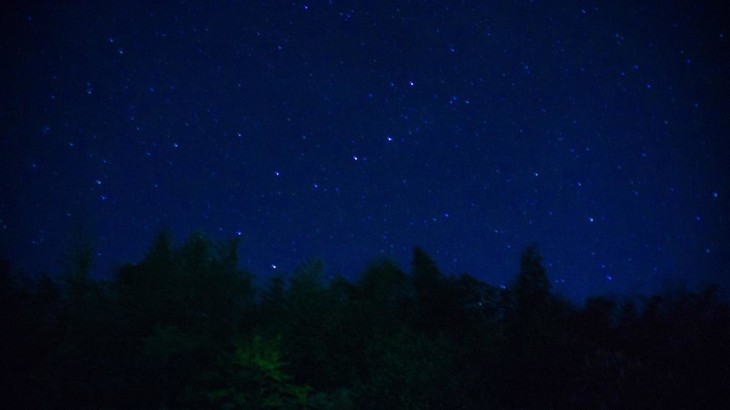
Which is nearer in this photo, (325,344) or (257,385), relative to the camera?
(257,385)

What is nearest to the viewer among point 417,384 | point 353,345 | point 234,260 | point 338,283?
point 417,384

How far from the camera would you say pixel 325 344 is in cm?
1389

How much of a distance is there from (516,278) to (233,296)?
8.92m

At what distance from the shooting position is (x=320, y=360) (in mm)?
13703

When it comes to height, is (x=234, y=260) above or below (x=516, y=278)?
above

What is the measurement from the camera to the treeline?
8.32 meters

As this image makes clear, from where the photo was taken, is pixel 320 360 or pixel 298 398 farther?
pixel 320 360

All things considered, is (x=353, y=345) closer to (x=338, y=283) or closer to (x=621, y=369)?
(x=338, y=283)

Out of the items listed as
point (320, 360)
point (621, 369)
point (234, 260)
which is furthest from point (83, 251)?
point (621, 369)

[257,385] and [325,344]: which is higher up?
[325,344]

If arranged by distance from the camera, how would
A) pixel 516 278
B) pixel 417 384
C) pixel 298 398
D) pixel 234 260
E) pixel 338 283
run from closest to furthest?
pixel 417 384 → pixel 298 398 → pixel 516 278 → pixel 234 260 → pixel 338 283

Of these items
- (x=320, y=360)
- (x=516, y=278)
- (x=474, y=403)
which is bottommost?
(x=474, y=403)

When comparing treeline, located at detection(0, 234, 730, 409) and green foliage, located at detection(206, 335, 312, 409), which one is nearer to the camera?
treeline, located at detection(0, 234, 730, 409)

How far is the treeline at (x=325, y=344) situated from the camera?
8.32 metres
